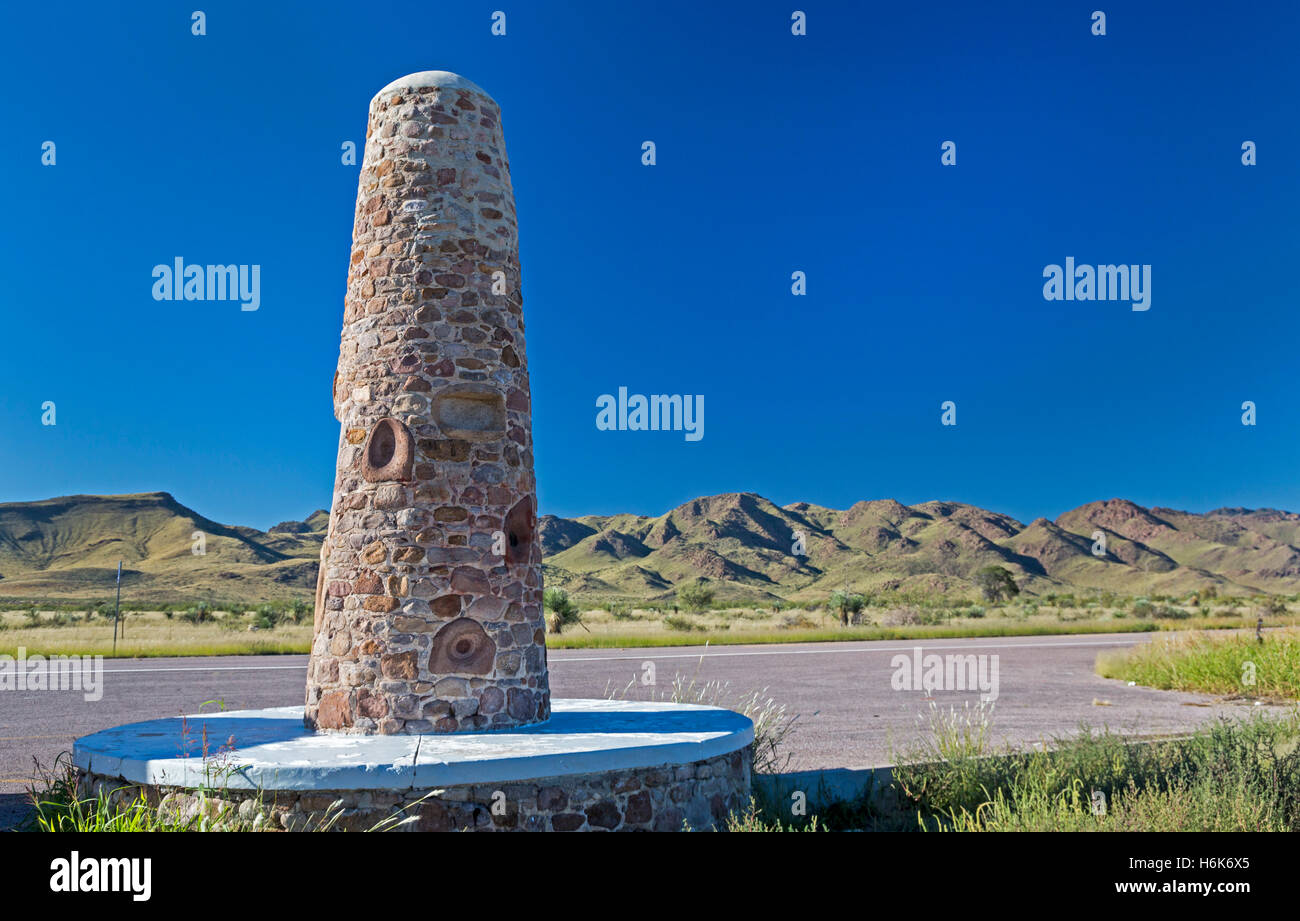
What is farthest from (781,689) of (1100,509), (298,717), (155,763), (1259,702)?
(1100,509)

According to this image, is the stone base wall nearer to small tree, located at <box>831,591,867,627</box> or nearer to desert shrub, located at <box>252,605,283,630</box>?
desert shrub, located at <box>252,605,283,630</box>

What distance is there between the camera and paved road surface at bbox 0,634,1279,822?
14.4 metres

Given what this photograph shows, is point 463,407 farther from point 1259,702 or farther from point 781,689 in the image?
point 1259,702

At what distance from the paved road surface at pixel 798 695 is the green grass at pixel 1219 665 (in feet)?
2.10

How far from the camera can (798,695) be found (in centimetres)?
1959

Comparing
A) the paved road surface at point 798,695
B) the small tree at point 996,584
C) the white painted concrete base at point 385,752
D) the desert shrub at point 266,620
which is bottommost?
the small tree at point 996,584

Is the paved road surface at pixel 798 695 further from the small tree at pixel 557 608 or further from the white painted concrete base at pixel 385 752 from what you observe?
the small tree at pixel 557 608

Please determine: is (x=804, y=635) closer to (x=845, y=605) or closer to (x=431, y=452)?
(x=845, y=605)

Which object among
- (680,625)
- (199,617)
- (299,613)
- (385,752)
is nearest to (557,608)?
(680,625)

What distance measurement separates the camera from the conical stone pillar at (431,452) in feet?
27.0

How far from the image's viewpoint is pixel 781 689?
2050 cm

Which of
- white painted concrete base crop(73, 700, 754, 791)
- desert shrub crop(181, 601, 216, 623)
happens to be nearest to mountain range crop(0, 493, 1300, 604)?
desert shrub crop(181, 601, 216, 623)

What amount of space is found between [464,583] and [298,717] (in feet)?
9.20

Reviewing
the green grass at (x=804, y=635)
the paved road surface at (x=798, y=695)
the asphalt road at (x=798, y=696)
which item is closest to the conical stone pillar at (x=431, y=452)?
the asphalt road at (x=798, y=696)
